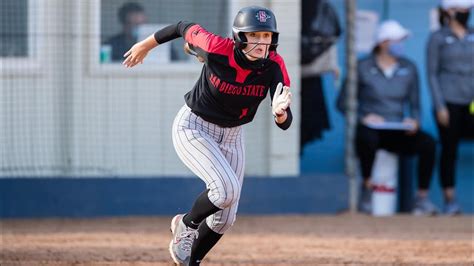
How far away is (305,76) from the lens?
445 inches

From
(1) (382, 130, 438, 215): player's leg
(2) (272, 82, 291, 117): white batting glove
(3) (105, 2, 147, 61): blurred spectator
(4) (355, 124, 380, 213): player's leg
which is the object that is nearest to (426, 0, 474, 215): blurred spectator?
(1) (382, 130, 438, 215): player's leg

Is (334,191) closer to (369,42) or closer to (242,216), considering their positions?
(242,216)

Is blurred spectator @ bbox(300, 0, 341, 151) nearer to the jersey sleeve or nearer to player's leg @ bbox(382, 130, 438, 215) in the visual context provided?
player's leg @ bbox(382, 130, 438, 215)

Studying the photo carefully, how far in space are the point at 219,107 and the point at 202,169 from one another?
42 cm

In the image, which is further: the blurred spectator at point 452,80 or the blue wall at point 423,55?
the blue wall at point 423,55

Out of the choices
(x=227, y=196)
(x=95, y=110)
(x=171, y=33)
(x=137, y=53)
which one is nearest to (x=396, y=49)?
(x=95, y=110)

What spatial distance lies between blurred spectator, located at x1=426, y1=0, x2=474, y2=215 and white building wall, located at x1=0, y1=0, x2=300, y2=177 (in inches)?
64.6

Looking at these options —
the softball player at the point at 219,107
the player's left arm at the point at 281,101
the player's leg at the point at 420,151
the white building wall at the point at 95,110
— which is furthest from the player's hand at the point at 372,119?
the player's left arm at the point at 281,101

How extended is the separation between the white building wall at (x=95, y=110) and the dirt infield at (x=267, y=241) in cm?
61

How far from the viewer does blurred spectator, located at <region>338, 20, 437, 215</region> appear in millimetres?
11195

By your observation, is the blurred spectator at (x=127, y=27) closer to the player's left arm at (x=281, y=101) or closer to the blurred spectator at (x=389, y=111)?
the blurred spectator at (x=389, y=111)

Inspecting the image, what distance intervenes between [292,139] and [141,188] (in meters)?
1.77

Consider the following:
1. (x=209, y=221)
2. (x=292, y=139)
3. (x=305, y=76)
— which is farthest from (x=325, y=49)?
(x=209, y=221)

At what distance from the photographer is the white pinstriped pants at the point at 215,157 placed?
6215 mm
